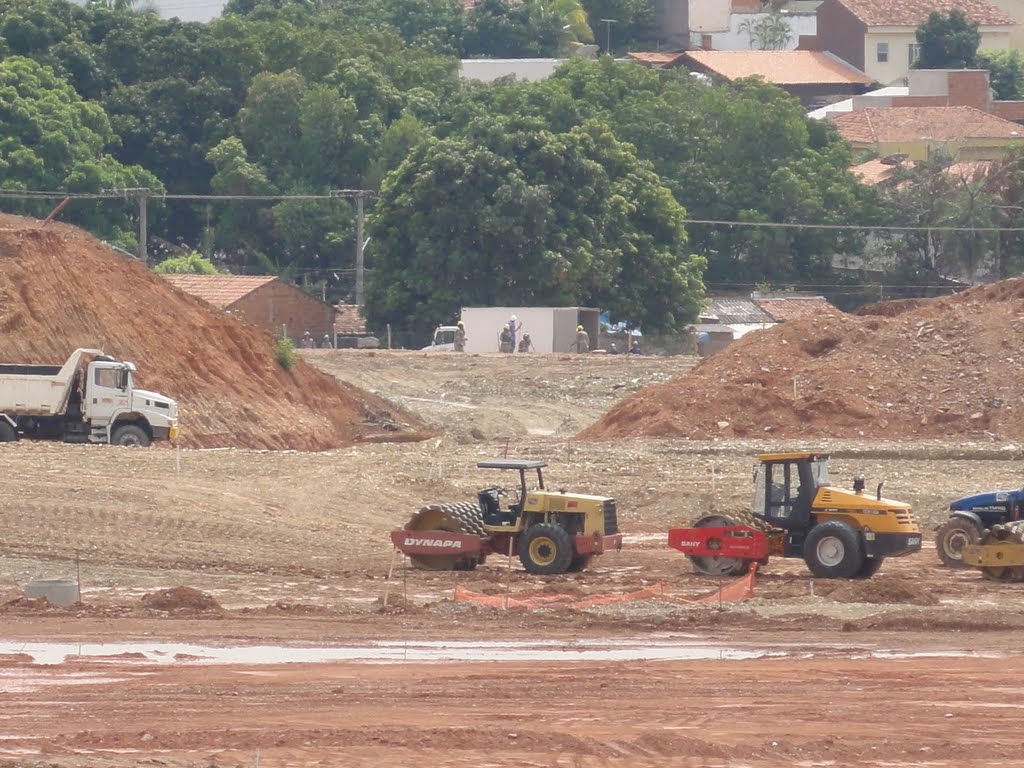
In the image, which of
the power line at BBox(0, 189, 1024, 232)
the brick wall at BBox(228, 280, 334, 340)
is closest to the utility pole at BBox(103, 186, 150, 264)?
the power line at BBox(0, 189, 1024, 232)

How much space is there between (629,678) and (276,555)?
30.8 ft

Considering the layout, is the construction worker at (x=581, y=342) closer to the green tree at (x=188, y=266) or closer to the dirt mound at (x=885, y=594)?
the green tree at (x=188, y=266)

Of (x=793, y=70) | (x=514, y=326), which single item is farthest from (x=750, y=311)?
(x=793, y=70)

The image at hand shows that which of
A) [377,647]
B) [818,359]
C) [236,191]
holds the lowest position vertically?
[377,647]

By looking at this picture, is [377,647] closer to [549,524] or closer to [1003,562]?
[549,524]

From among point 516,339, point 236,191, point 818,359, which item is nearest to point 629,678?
point 818,359

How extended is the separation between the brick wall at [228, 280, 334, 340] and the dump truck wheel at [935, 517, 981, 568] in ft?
134

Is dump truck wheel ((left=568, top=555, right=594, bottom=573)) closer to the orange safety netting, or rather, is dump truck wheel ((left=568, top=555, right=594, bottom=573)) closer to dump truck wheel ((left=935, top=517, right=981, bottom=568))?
the orange safety netting

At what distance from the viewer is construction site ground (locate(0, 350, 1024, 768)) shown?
A: 12852mm

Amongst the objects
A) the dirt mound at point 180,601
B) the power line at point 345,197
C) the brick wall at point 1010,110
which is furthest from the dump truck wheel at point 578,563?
the brick wall at point 1010,110

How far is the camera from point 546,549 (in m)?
22.0

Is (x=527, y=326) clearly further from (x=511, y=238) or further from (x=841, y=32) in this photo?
(x=841, y=32)

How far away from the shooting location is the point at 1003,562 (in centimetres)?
2191

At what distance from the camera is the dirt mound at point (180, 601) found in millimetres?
19000
